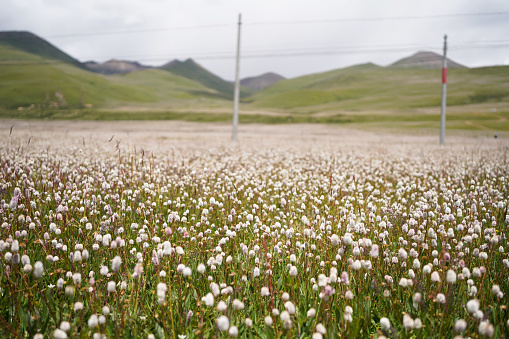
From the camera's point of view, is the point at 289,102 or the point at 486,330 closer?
the point at 486,330

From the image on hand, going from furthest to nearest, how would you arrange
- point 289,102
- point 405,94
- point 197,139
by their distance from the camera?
point 289,102, point 405,94, point 197,139

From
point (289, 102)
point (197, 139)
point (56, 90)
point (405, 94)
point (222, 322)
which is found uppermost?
point (405, 94)

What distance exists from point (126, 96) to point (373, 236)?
188 metres

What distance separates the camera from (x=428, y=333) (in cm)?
239

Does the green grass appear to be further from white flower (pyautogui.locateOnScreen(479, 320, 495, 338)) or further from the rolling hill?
white flower (pyautogui.locateOnScreen(479, 320, 495, 338))

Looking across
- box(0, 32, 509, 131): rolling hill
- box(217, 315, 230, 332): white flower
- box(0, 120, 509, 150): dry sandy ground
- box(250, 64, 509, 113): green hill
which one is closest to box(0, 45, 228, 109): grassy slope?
box(0, 32, 509, 131): rolling hill

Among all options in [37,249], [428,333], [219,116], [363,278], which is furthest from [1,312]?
[219,116]

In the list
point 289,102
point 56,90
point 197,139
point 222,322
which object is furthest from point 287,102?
point 222,322

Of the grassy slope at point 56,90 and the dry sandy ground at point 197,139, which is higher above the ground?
the grassy slope at point 56,90

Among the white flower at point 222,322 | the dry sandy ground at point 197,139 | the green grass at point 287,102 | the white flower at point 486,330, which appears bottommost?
the white flower at point 222,322

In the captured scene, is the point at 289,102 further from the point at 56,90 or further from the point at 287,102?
the point at 56,90

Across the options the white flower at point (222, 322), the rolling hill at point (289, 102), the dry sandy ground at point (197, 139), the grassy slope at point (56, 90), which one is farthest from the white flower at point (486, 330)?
the grassy slope at point (56, 90)

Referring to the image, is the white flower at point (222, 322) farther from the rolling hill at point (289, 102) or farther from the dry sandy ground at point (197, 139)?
the rolling hill at point (289, 102)

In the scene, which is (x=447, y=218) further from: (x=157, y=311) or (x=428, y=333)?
(x=157, y=311)
